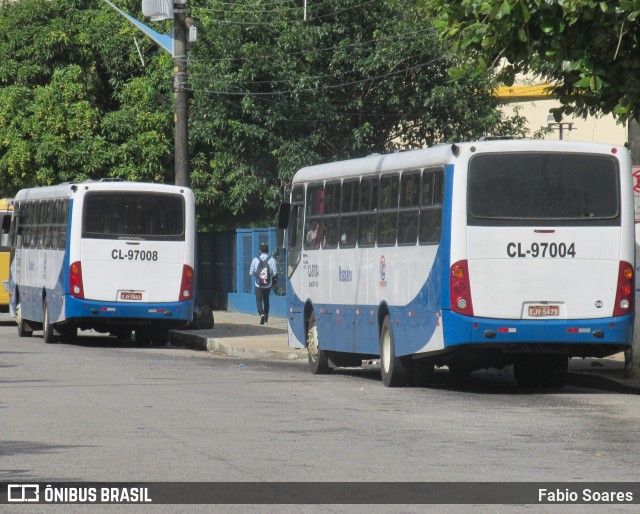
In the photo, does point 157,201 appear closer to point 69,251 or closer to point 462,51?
point 69,251

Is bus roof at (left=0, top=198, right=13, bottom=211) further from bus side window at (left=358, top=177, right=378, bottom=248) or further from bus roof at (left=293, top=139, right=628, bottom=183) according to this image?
bus roof at (left=293, top=139, right=628, bottom=183)

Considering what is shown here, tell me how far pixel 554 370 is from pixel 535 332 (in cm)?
170

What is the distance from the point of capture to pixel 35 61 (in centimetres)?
4638

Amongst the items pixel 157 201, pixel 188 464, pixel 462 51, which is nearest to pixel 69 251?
pixel 157 201

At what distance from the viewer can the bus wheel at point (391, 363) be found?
1888 cm

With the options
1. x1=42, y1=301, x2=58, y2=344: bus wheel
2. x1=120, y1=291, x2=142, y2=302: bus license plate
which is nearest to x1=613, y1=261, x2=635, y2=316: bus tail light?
x1=120, y1=291, x2=142, y2=302: bus license plate

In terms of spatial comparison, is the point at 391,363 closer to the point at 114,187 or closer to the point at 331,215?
the point at 331,215

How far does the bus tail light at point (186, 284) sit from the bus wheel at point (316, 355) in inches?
256

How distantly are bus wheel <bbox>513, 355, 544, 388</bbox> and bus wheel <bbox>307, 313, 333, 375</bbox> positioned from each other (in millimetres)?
3104

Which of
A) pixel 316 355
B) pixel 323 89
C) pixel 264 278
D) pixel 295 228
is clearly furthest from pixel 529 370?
pixel 323 89

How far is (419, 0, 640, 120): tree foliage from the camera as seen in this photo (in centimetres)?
1277

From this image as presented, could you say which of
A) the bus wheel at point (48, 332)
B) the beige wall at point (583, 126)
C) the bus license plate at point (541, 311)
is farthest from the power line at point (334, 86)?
the beige wall at point (583, 126)

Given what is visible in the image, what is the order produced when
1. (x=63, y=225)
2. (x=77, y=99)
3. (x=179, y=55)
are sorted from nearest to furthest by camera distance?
(x=63, y=225) → (x=179, y=55) → (x=77, y=99)

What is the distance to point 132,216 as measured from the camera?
28.1 m
